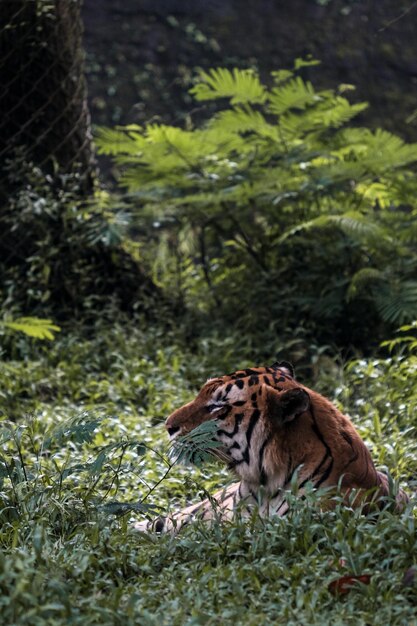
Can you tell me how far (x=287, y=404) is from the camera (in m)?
4.02

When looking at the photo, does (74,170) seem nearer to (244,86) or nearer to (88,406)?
(244,86)

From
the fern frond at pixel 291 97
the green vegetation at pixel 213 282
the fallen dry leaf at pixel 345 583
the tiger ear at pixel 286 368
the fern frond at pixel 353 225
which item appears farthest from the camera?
the fern frond at pixel 291 97

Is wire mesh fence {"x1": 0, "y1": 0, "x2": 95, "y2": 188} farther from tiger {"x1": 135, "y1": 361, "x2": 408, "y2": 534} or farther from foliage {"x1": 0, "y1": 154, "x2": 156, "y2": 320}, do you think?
tiger {"x1": 135, "y1": 361, "x2": 408, "y2": 534}

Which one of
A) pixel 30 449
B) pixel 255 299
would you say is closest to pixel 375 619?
pixel 30 449

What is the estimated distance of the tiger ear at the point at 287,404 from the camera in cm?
399

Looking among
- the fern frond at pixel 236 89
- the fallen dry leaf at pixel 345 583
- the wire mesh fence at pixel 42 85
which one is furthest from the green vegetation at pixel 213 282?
the fallen dry leaf at pixel 345 583

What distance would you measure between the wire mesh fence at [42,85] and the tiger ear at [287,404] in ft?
14.4

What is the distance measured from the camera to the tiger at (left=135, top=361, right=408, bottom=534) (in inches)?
158

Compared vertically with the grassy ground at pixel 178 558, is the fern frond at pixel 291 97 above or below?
above

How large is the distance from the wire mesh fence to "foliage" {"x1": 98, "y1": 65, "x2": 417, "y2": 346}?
32 cm

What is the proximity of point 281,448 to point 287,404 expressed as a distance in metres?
0.17

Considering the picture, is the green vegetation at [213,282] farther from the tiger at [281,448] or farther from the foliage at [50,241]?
the tiger at [281,448]

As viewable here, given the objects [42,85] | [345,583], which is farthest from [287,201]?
[345,583]

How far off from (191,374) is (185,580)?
3.92m
